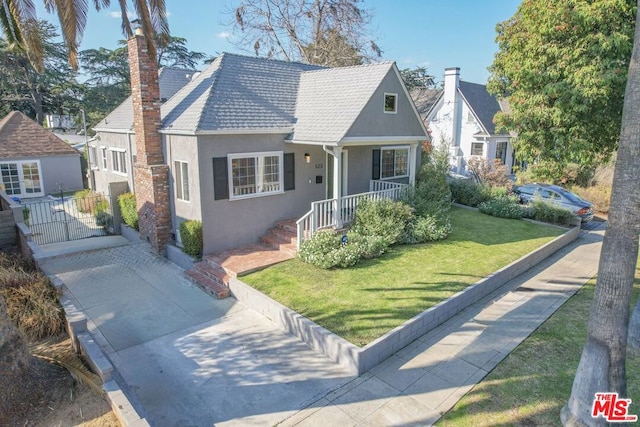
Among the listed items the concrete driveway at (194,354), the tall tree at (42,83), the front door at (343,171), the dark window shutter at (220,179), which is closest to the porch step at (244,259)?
the concrete driveway at (194,354)

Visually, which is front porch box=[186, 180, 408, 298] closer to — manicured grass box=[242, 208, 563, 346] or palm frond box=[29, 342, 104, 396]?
manicured grass box=[242, 208, 563, 346]

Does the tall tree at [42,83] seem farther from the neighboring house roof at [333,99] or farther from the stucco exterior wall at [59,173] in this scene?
the neighboring house roof at [333,99]

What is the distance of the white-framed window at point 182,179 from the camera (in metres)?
12.5

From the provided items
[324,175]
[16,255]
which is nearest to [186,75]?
[324,175]

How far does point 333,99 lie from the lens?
14.3 meters

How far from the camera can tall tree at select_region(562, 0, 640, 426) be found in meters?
4.95

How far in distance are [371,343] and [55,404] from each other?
16.7 ft

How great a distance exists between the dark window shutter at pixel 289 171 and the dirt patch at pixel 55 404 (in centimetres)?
905

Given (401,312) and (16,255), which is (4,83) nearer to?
(16,255)

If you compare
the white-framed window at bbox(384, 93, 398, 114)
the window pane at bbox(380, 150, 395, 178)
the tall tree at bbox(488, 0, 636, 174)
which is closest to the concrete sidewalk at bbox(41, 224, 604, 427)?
the tall tree at bbox(488, 0, 636, 174)

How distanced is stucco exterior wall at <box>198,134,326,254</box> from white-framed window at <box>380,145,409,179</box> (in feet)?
10.0

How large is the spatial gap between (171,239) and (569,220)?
16.3 m

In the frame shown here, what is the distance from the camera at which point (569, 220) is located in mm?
17125

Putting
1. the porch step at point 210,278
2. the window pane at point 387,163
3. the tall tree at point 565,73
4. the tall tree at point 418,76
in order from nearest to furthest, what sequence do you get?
the tall tree at point 565,73, the porch step at point 210,278, the window pane at point 387,163, the tall tree at point 418,76
